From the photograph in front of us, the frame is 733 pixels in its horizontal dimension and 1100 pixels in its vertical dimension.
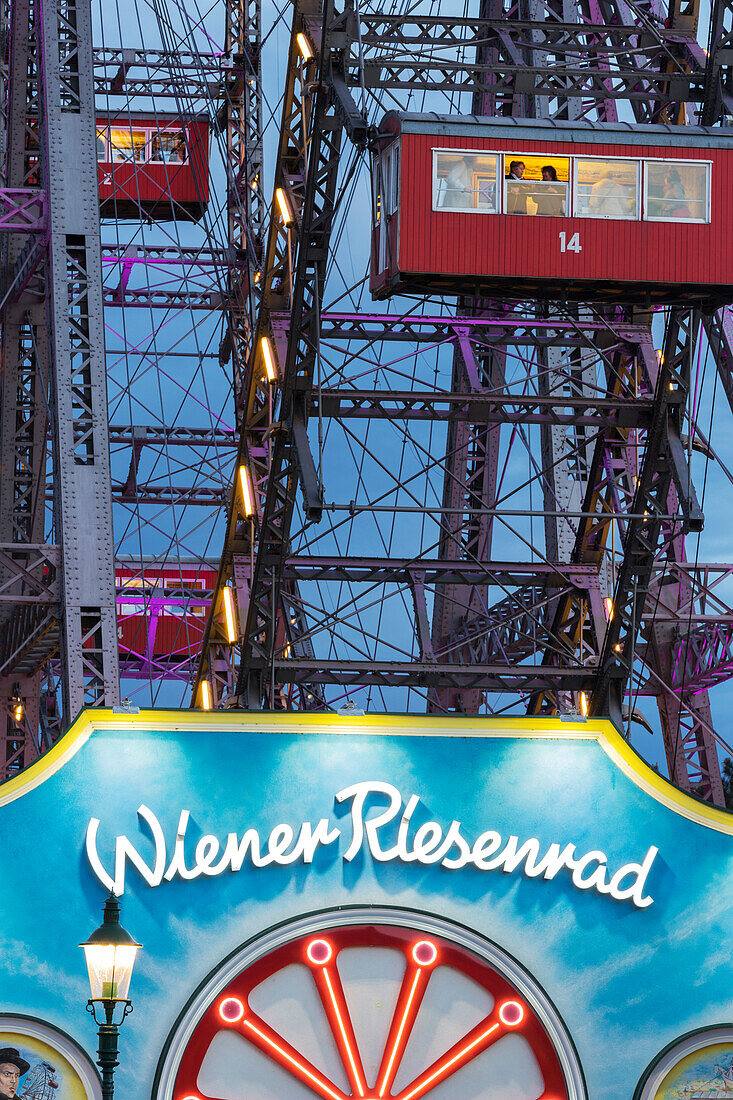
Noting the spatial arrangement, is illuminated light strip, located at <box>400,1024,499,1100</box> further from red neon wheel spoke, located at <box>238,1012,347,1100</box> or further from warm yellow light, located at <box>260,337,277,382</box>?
warm yellow light, located at <box>260,337,277,382</box>

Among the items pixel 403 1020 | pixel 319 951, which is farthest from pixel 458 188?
pixel 403 1020

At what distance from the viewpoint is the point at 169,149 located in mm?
56750

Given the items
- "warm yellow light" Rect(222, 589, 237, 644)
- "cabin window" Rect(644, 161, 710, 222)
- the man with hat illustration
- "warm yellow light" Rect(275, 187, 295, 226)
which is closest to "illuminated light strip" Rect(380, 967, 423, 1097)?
the man with hat illustration

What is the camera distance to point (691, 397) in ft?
91.6

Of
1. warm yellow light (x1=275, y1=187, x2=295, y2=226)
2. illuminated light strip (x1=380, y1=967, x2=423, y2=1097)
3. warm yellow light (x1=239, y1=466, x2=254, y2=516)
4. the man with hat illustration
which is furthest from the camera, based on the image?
warm yellow light (x1=239, y1=466, x2=254, y2=516)

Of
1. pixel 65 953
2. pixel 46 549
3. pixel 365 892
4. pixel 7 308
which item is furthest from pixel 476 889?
pixel 7 308

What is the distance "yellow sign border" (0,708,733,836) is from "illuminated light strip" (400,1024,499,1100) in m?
3.07

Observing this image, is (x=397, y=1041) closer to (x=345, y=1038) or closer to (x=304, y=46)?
(x=345, y=1038)

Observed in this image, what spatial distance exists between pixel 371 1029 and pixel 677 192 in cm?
1365

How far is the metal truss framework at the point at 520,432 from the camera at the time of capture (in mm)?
Result: 26891

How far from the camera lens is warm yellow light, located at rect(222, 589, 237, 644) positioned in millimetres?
31266

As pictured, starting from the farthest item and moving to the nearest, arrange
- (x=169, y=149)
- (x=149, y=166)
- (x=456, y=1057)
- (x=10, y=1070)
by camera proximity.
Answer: (x=149, y=166)
(x=169, y=149)
(x=456, y=1057)
(x=10, y=1070)

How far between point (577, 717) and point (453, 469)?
17884mm

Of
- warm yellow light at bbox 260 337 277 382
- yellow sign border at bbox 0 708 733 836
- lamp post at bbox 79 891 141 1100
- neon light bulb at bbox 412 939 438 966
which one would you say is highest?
warm yellow light at bbox 260 337 277 382
